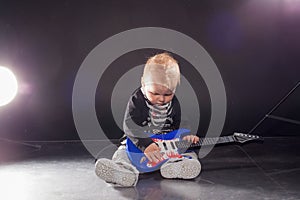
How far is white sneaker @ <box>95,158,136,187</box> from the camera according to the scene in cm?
110

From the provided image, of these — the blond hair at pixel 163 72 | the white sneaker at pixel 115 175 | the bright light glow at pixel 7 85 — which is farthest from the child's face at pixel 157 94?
the bright light glow at pixel 7 85

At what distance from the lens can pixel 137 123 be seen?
1269mm

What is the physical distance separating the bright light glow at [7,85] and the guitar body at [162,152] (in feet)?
1.87

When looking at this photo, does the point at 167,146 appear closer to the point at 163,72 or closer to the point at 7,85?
the point at 163,72

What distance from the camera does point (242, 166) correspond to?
4.24 feet

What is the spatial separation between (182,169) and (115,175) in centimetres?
20

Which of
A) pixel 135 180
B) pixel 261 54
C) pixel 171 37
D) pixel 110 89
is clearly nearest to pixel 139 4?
pixel 171 37

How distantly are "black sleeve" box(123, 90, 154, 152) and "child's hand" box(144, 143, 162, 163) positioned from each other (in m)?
0.01

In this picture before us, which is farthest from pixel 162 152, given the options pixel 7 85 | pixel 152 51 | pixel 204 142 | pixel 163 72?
pixel 7 85

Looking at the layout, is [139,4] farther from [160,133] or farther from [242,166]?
[242,166]

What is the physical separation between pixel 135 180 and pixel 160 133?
208 millimetres

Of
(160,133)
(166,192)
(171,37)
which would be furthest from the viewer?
(171,37)

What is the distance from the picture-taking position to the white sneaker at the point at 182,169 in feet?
3.81

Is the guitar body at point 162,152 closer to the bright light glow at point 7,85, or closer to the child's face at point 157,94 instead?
the child's face at point 157,94
